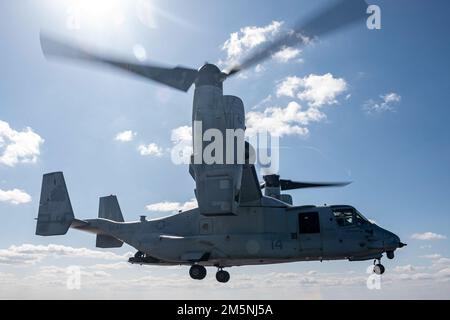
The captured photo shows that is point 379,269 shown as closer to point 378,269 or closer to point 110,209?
point 378,269

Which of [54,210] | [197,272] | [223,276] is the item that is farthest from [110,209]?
[223,276]

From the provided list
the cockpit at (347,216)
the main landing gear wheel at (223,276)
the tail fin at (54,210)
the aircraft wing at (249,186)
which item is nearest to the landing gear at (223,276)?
the main landing gear wheel at (223,276)

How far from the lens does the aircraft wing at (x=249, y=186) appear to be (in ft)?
62.4

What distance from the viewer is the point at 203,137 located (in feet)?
57.7

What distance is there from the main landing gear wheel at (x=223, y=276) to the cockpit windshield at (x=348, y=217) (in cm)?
557

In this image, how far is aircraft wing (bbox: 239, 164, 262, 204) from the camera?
62.4 feet

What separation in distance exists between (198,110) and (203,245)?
625 centimetres

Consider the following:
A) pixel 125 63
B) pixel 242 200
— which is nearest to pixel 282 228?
pixel 242 200

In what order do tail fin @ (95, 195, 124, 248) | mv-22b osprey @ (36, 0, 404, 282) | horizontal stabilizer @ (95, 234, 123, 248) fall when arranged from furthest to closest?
tail fin @ (95, 195, 124, 248) → horizontal stabilizer @ (95, 234, 123, 248) → mv-22b osprey @ (36, 0, 404, 282)

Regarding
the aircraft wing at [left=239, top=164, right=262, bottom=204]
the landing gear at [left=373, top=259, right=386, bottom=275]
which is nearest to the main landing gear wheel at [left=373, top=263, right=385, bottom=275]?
the landing gear at [left=373, top=259, right=386, bottom=275]

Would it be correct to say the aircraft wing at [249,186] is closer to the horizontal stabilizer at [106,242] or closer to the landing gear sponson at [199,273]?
the landing gear sponson at [199,273]

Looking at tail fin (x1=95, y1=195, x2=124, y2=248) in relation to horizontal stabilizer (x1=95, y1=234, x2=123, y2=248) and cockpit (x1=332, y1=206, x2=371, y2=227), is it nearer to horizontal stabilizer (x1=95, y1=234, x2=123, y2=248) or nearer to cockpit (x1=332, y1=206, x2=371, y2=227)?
horizontal stabilizer (x1=95, y1=234, x2=123, y2=248)

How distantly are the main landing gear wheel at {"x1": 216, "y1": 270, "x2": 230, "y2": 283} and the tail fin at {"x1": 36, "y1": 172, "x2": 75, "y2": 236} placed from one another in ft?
25.3

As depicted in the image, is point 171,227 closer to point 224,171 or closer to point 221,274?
point 221,274
